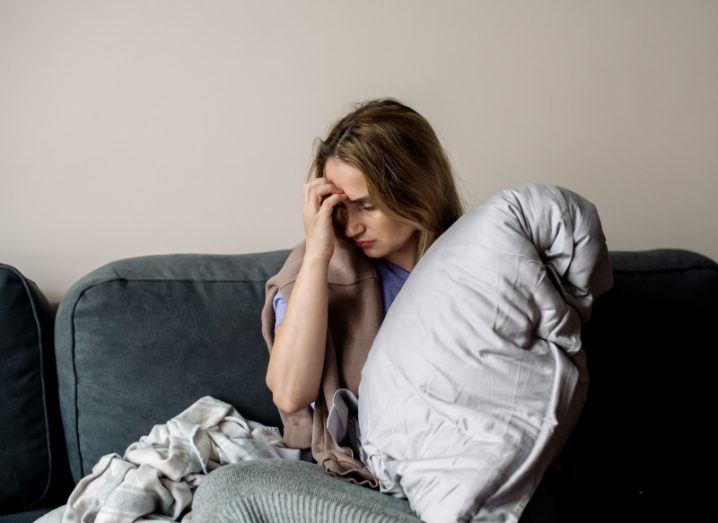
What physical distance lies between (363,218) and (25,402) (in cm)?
78

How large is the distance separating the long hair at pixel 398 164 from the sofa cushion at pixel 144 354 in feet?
1.10

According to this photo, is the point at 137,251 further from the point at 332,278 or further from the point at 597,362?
the point at 597,362

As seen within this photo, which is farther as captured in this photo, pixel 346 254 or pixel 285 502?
pixel 346 254

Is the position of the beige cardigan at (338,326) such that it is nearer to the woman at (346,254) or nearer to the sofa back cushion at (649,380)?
the woman at (346,254)

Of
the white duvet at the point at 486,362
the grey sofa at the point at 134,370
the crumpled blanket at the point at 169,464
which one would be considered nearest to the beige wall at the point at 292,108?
the grey sofa at the point at 134,370

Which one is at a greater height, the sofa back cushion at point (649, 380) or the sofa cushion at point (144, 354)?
the sofa cushion at point (144, 354)

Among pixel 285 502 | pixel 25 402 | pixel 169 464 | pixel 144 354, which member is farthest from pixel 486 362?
pixel 25 402

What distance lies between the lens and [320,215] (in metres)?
1.43

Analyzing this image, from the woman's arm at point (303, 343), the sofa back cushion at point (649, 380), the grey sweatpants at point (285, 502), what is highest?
the woman's arm at point (303, 343)

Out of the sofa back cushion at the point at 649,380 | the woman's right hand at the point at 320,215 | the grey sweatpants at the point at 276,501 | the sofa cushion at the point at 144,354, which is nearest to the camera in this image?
the grey sweatpants at the point at 276,501

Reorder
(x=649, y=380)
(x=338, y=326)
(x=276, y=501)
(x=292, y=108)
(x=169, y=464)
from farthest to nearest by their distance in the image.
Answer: (x=292, y=108) → (x=649, y=380) → (x=338, y=326) → (x=169, y=464) → (x=276, y=501)

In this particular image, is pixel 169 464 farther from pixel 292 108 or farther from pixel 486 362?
pixel 292 108

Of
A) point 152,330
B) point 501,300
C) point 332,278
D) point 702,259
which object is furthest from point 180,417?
point 702,259

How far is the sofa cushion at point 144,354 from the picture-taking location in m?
1.54
